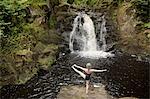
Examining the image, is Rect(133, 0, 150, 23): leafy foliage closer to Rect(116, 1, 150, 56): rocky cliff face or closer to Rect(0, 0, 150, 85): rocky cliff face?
Rect(116, 1, 150, 56): rocky cliff face

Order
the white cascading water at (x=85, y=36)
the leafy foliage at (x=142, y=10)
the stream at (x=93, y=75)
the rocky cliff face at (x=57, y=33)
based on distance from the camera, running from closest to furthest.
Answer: the stream at (x=93, y=75)
the rocky cliff face at (x=57, y=33)
the leafy foliage at (x=142, y=10)
the white cascading water at (x=85, y=36)

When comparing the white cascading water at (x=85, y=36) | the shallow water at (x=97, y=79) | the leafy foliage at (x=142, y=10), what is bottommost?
the shallow water at (x=97, y=79)

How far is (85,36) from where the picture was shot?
66.8 ft

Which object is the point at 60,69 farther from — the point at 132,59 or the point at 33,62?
the point at 132,59

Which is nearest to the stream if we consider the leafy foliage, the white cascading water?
the white cascading water

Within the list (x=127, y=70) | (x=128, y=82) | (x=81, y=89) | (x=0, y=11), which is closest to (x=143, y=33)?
(x=127, y=70)

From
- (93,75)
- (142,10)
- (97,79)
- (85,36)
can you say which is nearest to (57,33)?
(85,36)

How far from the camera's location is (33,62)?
15.3 meters

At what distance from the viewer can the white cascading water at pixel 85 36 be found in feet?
65.2

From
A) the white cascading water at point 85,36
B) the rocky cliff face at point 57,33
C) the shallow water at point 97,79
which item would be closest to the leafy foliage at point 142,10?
the rocky cliff face at point 57,33

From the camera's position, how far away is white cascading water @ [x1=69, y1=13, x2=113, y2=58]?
65.2 feet

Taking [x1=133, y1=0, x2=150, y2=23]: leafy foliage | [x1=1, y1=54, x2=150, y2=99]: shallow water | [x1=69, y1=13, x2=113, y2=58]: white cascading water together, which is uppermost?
[x1=133, y1=0, x2=150, y2=23]: leafy foliage

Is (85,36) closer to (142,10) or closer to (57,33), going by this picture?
(57,33)

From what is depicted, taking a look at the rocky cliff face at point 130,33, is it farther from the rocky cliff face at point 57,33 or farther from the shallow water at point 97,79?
the shallow water at point 97,79
